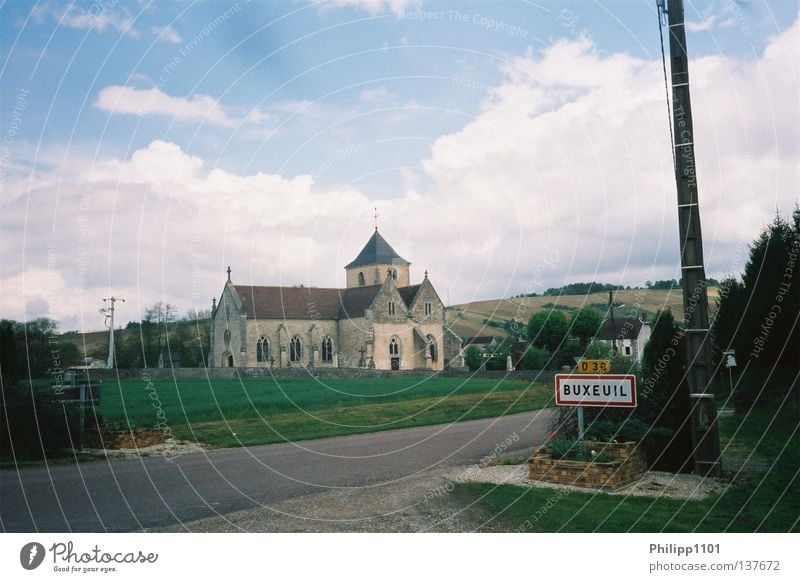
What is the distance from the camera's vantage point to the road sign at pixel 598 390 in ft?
Result: 33.1

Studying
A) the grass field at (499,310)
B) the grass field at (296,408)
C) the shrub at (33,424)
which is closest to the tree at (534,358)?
the grass field at (296,408)

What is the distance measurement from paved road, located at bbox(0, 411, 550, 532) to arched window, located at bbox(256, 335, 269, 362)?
41.8 metres

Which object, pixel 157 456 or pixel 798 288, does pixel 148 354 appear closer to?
pixel 157 456

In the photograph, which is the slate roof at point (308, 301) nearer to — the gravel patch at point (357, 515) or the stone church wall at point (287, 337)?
the stone church wall at point (287, 337)

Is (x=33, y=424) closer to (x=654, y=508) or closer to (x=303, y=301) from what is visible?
(x=654, y=508)

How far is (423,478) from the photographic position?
36.8ft

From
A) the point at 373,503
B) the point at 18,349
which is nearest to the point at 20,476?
the point at 373,503

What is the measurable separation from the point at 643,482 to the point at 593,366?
1.90 meters

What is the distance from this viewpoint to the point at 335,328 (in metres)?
62.2

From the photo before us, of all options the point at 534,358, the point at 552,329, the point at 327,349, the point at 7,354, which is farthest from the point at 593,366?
the point at 327,349

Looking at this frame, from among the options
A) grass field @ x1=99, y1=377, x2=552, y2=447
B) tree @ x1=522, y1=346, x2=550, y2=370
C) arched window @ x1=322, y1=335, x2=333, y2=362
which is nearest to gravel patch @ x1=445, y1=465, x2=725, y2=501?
grass field @ x1=99, y1=377, x2=552, y2=447

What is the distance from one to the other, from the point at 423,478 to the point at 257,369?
3244 centimetres

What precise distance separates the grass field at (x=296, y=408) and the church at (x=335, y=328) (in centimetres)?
2214

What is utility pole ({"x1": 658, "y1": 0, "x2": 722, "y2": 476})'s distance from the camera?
10578 millimetres
